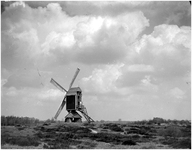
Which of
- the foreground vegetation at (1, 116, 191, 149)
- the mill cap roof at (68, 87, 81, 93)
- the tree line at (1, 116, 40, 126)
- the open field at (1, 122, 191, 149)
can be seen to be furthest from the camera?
the mill cap roof at (68, 87, 81, 93)

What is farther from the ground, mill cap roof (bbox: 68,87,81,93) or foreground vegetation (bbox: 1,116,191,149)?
mill cap roof (bbox: 68,87,81,93)

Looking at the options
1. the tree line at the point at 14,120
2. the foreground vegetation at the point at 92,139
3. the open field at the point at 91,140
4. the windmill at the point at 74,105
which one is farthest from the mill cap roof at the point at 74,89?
the open field at the point at 91,140

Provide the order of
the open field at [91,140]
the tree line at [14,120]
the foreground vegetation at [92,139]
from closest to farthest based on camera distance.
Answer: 1. the open field at [91,140]
2. the foreground vegetation at [92,139]
3. the tree line at [14,120]

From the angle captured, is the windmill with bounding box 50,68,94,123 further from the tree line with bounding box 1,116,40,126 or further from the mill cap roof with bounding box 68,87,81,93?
the tree line with bounding box 1,116,40,126

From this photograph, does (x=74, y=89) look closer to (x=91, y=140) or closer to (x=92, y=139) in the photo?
(x=92, y=139)

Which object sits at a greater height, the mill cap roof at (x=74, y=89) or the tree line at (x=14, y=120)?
the mill cap roof at (x=74, y=89)

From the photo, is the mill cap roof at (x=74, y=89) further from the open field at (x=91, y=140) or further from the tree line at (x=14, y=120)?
the open field at (x=91, y=140)

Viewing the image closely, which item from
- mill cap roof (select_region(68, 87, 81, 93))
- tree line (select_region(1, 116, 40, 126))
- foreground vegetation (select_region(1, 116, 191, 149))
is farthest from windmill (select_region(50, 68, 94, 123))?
foreground vegetation (select_region(1, 116, 191, 149))

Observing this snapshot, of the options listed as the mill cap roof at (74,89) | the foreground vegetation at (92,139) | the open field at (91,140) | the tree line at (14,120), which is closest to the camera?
the open field at (91,140)

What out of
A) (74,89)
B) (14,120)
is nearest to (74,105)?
(74,89)

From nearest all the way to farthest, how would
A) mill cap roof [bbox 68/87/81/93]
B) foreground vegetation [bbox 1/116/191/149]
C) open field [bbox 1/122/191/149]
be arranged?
open field [bbox 1/122/191/149], foreground vegetation [bbox 1/116/191/149], mill cap roof [bbox 68/87/81/93]

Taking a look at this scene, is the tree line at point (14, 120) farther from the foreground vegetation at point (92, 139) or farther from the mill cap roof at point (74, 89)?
the foreground vegetation at point (92, 139)

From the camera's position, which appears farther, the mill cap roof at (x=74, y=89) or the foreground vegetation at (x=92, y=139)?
the mill cap roof at (x=74, y=89)

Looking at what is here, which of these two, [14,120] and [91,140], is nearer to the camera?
[91,140]
